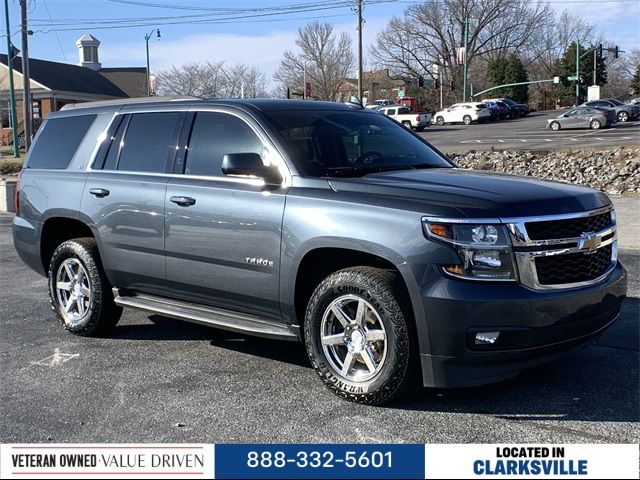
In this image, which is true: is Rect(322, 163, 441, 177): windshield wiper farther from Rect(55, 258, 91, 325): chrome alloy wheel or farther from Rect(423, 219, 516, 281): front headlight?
Rect(55, 258, 91, 325): chrome alloy wheel

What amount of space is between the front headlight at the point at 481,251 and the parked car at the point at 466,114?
178ft

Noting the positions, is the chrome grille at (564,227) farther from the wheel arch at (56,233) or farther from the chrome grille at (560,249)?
the wheel arch at (56,233)

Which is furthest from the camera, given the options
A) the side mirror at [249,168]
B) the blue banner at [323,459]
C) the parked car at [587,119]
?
the parked car at [587,119]

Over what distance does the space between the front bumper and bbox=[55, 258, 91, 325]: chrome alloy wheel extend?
131 inches

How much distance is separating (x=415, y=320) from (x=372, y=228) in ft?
1.93

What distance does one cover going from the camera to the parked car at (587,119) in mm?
42812

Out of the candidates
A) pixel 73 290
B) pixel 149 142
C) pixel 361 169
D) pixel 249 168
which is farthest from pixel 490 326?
pixel 73 290

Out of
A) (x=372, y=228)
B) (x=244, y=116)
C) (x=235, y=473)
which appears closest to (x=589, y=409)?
(x=372, y=228)

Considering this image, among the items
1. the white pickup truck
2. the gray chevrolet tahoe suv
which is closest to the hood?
the gray chevrolet tahoe suv

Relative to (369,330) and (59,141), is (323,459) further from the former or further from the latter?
(59,141)

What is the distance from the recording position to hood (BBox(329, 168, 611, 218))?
4121 mm

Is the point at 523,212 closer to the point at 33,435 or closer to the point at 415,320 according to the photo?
the point at 415,320

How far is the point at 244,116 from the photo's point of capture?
5.27m

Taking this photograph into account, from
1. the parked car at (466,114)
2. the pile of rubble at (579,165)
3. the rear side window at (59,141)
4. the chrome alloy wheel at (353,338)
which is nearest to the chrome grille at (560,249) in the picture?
the chrome alloy wheel at (353,338)
